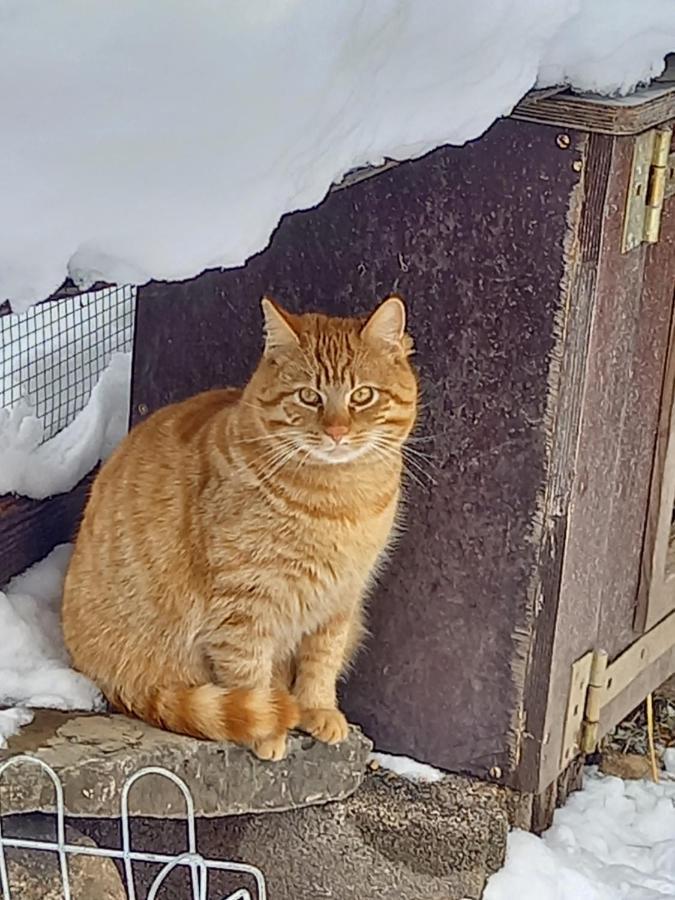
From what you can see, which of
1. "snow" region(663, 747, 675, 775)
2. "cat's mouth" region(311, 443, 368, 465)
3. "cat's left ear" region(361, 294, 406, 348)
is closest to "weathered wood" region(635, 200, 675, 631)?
"snow" region(663, 747, 675, 775)

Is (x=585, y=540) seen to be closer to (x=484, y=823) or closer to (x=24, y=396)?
(x=484, y=823)

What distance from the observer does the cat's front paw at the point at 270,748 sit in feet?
6.84

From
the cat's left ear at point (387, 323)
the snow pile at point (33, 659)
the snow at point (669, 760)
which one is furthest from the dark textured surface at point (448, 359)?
the snow at point (669, 760)

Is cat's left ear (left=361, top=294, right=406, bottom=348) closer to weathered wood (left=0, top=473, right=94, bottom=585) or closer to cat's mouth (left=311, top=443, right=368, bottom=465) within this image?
cat's mouth (left=311, top=443, right=368, bottom=465)

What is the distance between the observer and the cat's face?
78.7 inches

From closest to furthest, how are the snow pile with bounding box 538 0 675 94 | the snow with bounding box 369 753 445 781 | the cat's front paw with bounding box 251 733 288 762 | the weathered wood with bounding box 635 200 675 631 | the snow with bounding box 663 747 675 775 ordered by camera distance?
the snow pile with bounding box 538 0 675 94 < the cat's front paw with bounding box 251 733 288 762 < the weathered wood with bounding box 635 200 675 631 < the snow with bounding box 369 753 445 781 < the snow with bounding box 663 747 675 775

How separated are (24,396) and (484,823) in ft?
3.29

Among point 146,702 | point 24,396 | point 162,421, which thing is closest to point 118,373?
point 24,396

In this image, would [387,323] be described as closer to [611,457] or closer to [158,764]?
[611,457]

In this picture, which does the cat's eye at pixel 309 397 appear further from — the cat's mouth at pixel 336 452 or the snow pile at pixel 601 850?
the snow pile at pixel 601 850

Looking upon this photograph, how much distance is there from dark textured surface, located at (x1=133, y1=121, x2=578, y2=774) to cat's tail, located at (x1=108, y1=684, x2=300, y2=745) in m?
0.30

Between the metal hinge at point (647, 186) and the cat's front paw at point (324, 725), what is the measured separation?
78cm

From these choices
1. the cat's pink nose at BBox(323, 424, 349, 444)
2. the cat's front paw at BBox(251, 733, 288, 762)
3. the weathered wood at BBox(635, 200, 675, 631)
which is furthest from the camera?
the weathered wood at BBox(635, 200, 675, 631)

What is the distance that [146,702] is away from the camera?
2.12m
